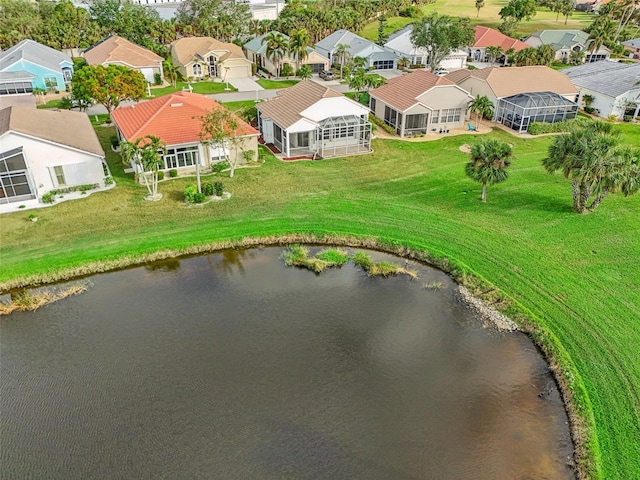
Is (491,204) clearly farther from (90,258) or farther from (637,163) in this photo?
(90,258)

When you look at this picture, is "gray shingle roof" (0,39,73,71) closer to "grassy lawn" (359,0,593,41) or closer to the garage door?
the garage door

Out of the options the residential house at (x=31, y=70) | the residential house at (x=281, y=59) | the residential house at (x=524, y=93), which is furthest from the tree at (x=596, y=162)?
the residential house at (x=31, y=70)

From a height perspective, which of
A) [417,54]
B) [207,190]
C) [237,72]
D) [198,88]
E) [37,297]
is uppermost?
[417,54]

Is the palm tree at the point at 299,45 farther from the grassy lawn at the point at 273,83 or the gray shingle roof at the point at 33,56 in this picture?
the gray shingle roof at the point at 33,56

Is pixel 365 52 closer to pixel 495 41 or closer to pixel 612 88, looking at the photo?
pixel 495 41

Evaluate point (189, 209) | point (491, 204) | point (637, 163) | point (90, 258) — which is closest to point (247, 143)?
point (189, 209)

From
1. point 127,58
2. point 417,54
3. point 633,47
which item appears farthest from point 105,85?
point 633,47

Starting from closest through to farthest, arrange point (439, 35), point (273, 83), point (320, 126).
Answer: point (320, 126) → point (439, 35) → point (273, 83)
